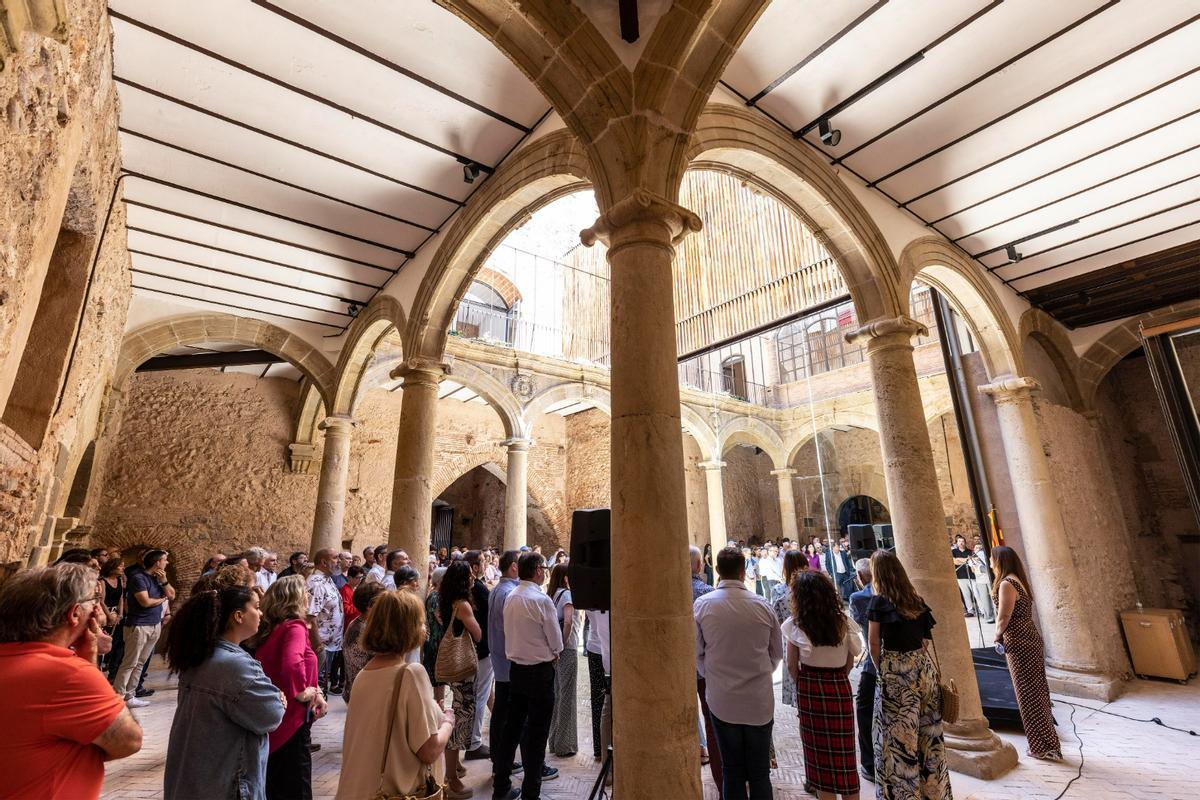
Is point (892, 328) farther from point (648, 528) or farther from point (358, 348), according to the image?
point (358, 348)

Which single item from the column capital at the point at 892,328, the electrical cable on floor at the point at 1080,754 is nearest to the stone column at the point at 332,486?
the column capital at the point at 892,328

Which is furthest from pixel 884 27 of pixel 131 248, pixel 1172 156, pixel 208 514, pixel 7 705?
pixel 208 514

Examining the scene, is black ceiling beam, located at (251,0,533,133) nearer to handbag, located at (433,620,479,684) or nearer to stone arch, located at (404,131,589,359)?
stone arch, located at (404,131,589,359)

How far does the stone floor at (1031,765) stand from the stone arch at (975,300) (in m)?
3.46

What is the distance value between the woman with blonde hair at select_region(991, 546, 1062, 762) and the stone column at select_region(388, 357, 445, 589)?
15.0ft

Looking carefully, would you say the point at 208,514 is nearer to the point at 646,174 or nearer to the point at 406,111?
the point at 406,111

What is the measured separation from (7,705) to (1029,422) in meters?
7.79

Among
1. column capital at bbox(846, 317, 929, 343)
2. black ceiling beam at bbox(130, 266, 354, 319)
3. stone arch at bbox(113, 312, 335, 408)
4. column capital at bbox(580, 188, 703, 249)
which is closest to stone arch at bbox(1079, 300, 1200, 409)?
column capital at bbox(846, 317, 929, 343)

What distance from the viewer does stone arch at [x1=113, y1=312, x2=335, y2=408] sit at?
22.7 ft

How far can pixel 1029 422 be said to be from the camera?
6.11 m

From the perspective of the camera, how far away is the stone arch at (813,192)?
151 inches

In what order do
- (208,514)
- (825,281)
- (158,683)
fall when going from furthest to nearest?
(208,514) → (825,281) → (158,683)

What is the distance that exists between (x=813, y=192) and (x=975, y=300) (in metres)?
2.99

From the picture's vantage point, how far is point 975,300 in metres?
6.05
